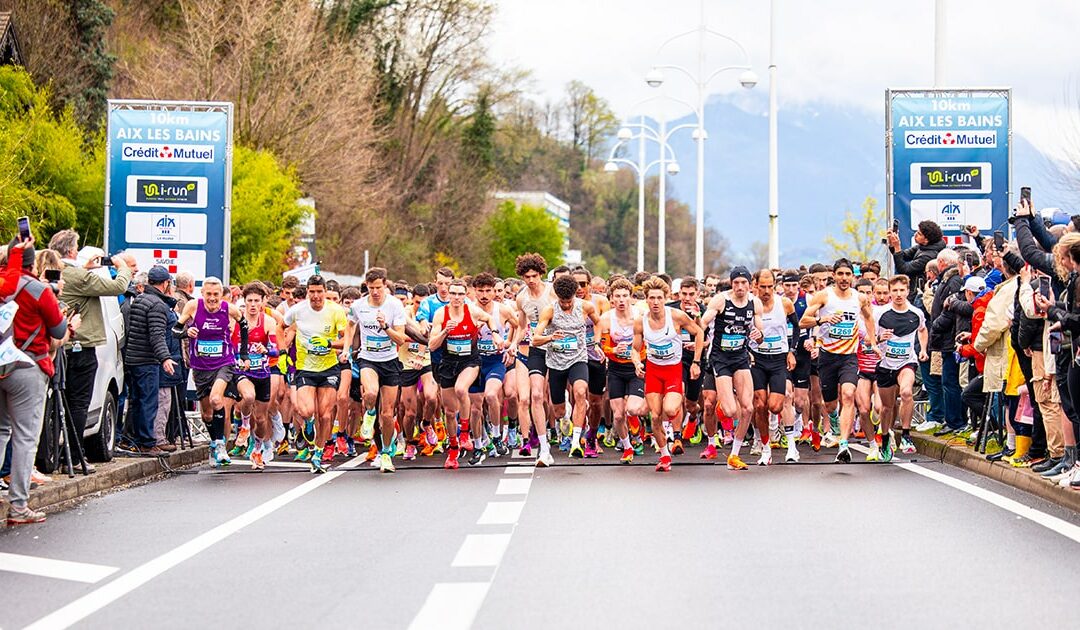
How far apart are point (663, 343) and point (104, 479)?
5.66m

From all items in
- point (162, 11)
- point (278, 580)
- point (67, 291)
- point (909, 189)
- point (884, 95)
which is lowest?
point (278, 580)

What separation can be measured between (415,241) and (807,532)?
57887 mm

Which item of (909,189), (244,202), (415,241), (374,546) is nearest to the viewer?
(374,546)

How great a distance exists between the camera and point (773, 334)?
16.1 meters

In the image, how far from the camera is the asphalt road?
25.4 ft

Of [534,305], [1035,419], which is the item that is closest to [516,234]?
[534,305]

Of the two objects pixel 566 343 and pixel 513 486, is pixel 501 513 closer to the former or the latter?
pixel 513 486

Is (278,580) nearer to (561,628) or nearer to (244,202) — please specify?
(561,628)

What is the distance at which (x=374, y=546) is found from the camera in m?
10.2

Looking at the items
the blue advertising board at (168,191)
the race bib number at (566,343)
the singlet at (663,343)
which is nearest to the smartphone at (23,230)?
the race bib number at (566,343)

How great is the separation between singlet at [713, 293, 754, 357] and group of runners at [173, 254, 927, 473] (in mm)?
14

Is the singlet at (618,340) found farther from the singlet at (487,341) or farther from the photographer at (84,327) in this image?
the photographer at (84,327)

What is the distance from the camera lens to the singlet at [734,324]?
51.9 ft

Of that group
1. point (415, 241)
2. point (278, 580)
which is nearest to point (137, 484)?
point (278, 580)
